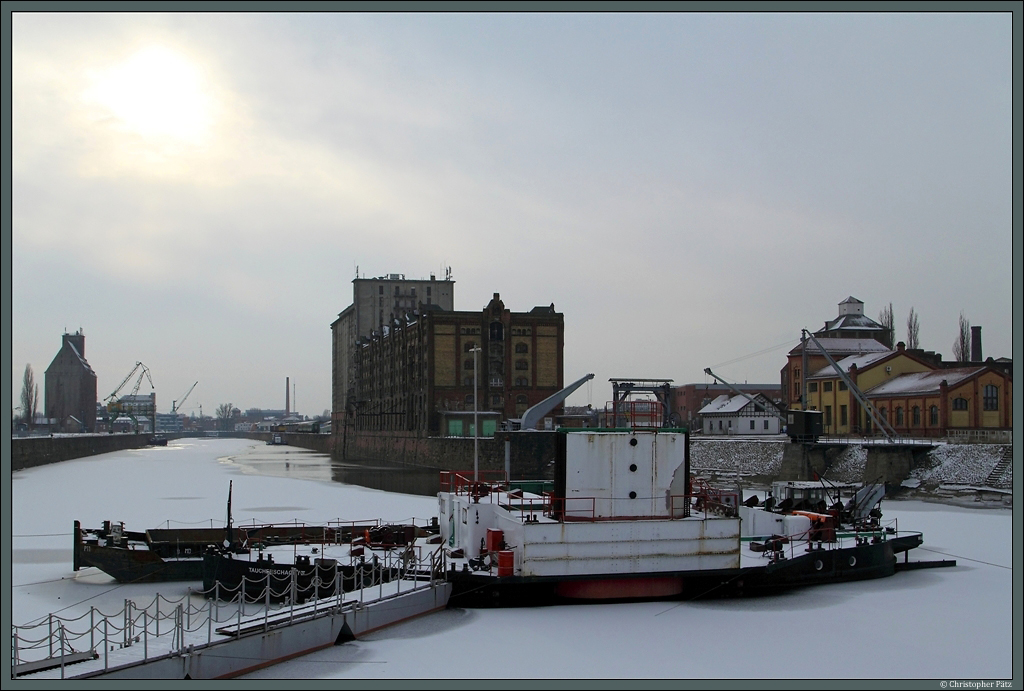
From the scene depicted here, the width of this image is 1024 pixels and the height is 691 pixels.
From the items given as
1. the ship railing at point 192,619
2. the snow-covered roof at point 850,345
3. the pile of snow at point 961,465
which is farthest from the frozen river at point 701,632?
the snow-covered roof at point 850,345

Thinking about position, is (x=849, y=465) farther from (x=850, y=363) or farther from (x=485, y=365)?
(x=485, y=365)

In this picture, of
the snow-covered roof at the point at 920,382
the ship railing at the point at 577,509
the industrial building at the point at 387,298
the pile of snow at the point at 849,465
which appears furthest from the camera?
the industrial building at the point at 387,298

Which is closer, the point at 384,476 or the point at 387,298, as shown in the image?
the point at 384,476

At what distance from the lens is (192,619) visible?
20156 mm

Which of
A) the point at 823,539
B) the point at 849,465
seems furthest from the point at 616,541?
the point at 849,465

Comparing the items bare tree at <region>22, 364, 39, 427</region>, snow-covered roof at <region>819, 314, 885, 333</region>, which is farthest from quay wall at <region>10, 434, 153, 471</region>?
snow-covered roof at <region>819, 314, 885, 333</region>

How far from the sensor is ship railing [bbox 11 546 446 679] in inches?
594

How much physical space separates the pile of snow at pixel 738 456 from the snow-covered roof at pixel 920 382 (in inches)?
419

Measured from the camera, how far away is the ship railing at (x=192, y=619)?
49.5 ft

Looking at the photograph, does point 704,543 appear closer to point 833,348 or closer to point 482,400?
point 482,400

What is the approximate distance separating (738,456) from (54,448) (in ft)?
237

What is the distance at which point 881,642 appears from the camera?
61.3 feet

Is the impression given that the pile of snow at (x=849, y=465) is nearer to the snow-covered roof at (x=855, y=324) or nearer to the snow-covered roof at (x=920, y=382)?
the snow-covered roof at (x=920, y=382)

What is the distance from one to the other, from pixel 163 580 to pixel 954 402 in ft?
195
